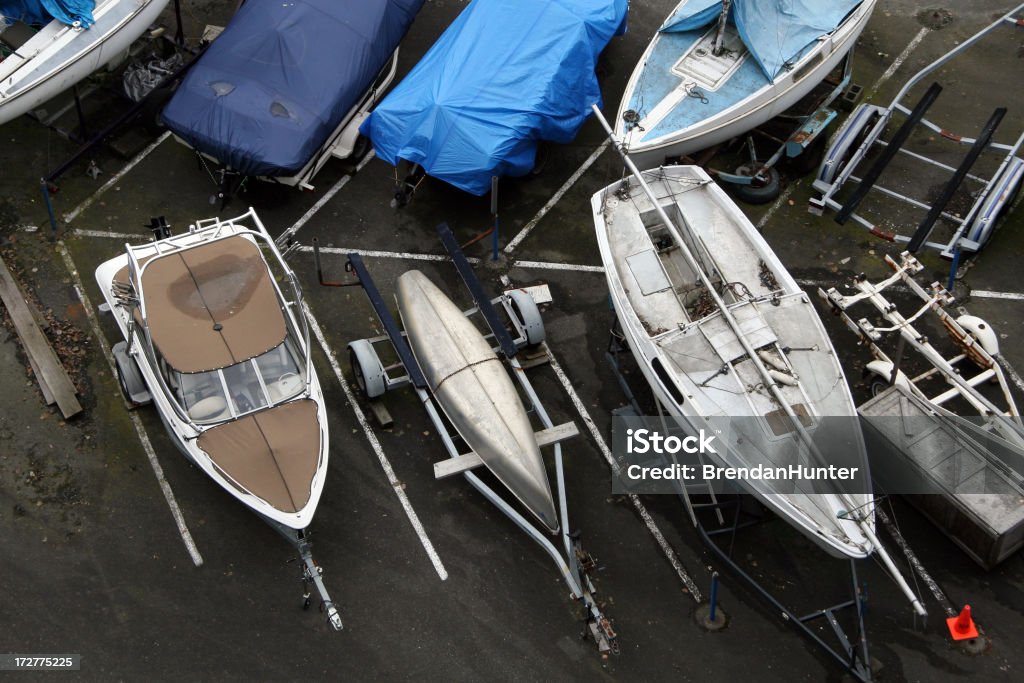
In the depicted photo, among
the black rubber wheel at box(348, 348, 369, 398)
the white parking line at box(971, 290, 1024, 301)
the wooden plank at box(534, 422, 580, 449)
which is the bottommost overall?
the black rubber wheel at box(348, 348, 369, 398)

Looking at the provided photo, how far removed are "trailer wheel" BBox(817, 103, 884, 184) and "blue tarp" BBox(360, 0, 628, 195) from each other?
3482 mm

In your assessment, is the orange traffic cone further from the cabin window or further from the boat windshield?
the boat windshield

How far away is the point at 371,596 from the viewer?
10781 mm

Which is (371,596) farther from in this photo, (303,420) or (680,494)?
(680,494)

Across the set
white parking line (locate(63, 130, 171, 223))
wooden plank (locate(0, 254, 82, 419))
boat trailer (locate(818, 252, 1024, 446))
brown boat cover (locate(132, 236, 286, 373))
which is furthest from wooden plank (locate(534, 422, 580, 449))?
white parking line (locate(63, 130, 171, 223))

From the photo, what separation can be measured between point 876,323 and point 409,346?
6262 millimetres

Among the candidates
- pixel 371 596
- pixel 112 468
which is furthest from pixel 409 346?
pixel 112 468

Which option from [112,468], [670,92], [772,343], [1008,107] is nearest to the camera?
[772,343]

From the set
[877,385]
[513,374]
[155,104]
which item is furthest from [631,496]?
[155,104]

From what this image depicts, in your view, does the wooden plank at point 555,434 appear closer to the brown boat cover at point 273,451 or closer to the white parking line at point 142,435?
the brown boat cover at point 273,451

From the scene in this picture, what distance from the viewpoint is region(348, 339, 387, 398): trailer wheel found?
11766 millimetres

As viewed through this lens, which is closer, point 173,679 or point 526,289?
point 173,679

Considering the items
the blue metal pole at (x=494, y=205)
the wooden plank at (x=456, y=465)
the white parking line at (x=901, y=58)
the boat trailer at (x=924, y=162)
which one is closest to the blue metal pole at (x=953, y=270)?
the boat trailer at (x=924, y=162)

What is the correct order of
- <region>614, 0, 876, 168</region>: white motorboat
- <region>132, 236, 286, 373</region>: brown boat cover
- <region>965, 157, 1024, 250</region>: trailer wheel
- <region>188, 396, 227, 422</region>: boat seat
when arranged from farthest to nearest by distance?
<region>614, 0, 876, 168</region>: white motorboat → <region>965, 157, 1024, 250</region>: trailer wheel → <region>132, 236, 286, 373</region>: brown boat cover → <region>188, 396, 227, 422</region>: boat seat
